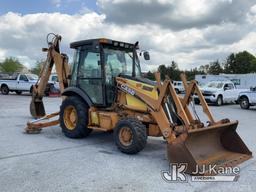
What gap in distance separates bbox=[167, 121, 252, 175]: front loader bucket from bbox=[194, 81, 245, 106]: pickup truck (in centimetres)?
1655

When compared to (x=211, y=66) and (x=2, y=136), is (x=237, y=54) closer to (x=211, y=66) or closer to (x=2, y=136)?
(x=211, y=66)

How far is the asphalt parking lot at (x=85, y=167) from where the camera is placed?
18.5 feet

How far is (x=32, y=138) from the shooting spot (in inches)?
370

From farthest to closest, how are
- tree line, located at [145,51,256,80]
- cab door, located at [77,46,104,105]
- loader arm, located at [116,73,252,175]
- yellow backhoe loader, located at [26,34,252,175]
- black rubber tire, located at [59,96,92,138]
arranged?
tree line, located at [145,51,256,80], black rubber tire, located at [59,96,92,138], cab door, located at [77,46,104,105], yellow backhoe loader, located at [26,34,252,175], loader arm, located at [116,73,252,175]

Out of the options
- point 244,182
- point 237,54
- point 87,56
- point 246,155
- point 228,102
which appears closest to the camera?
point 244,182

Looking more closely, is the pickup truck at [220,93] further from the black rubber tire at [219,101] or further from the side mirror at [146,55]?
the side mirror at [146,55]

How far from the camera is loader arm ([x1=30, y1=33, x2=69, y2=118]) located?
10.9 m

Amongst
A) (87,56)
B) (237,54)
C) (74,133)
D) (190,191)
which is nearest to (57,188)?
(190,191)

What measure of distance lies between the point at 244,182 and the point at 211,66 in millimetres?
79668

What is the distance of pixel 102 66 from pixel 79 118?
1.48 metres

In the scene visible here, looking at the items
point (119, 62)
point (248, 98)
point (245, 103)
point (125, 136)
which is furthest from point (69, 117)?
point (245, 103)

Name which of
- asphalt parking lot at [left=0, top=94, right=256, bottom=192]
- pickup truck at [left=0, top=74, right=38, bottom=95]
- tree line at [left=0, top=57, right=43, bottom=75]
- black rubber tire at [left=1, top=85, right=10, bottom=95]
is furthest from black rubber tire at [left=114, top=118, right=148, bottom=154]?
tree line at [left=0, top=57, right=43, bottom=75]

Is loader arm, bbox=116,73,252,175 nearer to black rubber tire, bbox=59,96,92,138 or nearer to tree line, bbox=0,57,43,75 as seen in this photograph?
black rubber tire, bbox=59,96,92,138

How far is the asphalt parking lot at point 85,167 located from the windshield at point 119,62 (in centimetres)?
185
